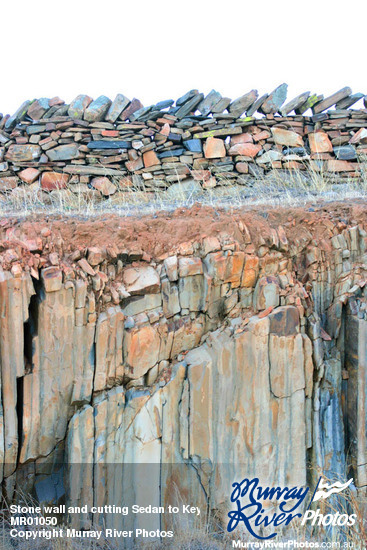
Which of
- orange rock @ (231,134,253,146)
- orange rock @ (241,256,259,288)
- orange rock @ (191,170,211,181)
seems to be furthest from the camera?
orange rock @ (231,134,253,146)

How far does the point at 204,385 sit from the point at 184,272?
36.0 inches

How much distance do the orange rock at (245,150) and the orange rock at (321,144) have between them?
105 cm

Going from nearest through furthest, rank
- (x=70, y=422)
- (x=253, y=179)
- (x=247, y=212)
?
(x=70, y=422)
(x=247, y=212)
(x=253, y=179)

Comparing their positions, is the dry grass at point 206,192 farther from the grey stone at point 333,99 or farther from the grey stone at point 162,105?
the grey stone at point 162,105

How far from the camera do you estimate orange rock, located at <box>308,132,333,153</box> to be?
7605 millimetres

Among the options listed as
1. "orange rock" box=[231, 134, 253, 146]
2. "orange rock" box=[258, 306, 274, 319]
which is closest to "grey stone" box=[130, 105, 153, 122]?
"orange rock" box=[231, 134, 253, 146]

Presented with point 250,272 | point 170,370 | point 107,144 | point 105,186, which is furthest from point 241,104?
point 170,370

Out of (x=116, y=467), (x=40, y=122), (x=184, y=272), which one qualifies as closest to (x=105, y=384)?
(x=116, y=467)

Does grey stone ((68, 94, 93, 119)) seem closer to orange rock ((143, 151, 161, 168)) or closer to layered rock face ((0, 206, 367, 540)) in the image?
orange rock ((143, 151, 161, 168))

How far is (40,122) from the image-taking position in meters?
7.48

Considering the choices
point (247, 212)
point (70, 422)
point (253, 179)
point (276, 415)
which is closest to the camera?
point (70, 422)

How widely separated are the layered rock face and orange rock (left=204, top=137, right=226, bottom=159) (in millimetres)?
4145

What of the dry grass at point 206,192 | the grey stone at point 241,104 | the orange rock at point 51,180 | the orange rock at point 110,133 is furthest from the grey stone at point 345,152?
the orange rock at point 51,180

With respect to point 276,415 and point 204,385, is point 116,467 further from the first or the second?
point 276,415
